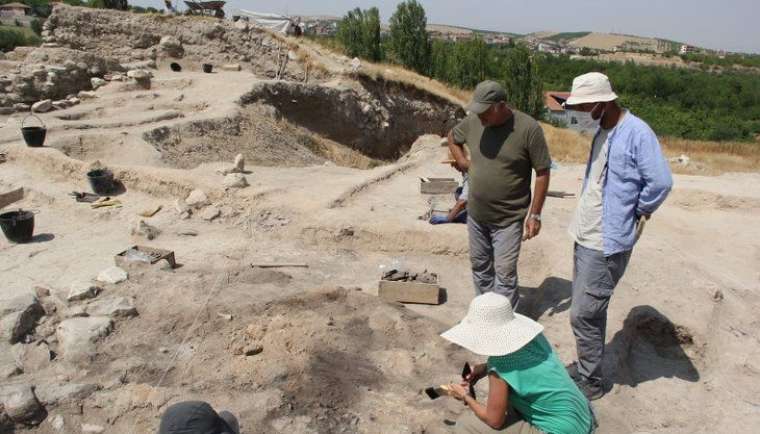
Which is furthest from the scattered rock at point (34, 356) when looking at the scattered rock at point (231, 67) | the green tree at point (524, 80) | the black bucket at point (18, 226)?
the green tree at point (524, 80)

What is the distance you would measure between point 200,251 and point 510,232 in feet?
13.0

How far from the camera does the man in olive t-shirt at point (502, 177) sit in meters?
4.12

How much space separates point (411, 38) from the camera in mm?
33531

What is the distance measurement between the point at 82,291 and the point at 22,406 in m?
1.63

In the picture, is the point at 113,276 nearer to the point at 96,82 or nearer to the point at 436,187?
the point at 436,187

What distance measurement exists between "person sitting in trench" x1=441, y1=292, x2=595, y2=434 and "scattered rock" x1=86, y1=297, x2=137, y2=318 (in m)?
3.29

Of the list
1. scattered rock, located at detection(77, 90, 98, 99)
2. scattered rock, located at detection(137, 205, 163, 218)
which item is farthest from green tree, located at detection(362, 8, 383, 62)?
scattered rock, located at detection(137, 205, 163, 218)

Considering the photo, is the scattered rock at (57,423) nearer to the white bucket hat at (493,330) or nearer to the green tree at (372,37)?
the white bucket hat at (493,330)

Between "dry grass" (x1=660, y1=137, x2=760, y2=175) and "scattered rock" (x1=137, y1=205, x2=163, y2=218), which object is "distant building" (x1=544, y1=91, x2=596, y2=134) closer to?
"dry grass" (x1=660, y1=137, x2=760, y2=175)

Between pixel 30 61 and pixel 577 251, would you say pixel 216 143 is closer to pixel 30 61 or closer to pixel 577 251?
pixel 30 61

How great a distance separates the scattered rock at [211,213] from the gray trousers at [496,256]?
439 cm

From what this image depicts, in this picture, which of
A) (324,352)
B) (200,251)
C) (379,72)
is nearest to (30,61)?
(379,72)

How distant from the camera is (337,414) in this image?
146 inches

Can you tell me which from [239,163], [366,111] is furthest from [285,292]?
[366,111]
